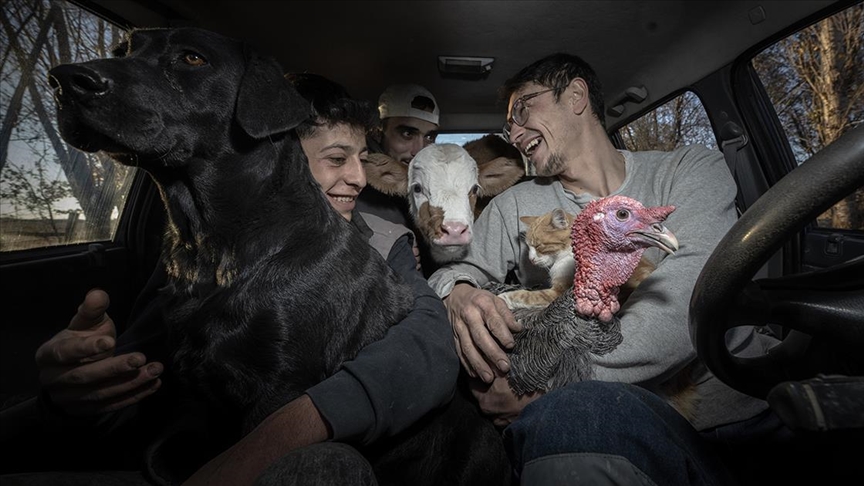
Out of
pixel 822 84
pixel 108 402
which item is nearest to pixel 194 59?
pixel 108 402

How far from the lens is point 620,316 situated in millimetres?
1596

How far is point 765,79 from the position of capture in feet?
9.86

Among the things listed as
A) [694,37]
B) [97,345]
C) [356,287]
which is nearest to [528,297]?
[356,287]

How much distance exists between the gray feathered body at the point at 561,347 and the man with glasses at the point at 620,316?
44 millimetres

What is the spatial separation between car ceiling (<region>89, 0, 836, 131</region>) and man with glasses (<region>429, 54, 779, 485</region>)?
0.48 meters

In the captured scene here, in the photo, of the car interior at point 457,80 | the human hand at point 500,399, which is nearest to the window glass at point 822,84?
the car interior at point 457,80

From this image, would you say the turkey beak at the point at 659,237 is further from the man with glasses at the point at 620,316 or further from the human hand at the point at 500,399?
the human hand at the point at 500,399

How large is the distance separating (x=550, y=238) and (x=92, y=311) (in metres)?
1.57

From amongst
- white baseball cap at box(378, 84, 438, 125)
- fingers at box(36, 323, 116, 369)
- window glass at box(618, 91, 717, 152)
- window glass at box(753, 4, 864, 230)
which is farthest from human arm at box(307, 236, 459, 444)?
window glass at box(618, 91, 717, 152)

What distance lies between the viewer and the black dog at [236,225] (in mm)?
1268

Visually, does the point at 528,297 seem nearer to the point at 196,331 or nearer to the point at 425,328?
the point at 425,328

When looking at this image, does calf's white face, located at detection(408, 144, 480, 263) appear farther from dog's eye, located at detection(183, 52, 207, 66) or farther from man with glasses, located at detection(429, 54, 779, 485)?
dog's eye, located at detection(183, 52, 207, 66)

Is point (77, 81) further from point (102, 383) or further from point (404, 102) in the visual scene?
point (404, 102)

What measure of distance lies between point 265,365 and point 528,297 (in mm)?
1025
